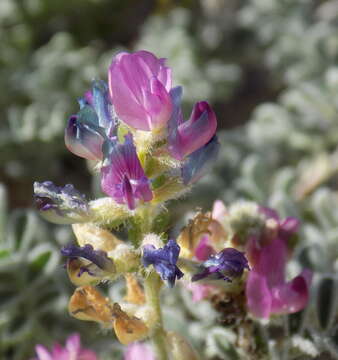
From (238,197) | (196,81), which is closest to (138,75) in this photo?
(238,197)

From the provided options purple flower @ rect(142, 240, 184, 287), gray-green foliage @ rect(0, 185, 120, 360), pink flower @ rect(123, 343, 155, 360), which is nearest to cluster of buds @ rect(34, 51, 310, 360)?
purple flower @ rect(142, 240, 184, 287)

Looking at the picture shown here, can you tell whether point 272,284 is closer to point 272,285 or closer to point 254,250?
point 272,285

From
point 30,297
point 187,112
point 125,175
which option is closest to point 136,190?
point 125,175

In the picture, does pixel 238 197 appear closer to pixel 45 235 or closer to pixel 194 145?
pixel 45 235

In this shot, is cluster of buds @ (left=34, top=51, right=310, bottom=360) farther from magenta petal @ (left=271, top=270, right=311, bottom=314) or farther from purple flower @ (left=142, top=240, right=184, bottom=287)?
magenta petal @ (left=271, top=270, right=311, bottom=314)

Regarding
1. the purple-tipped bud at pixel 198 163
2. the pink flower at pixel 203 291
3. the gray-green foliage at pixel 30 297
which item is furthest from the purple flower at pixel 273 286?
the gray-green foliage at pixel 30 297

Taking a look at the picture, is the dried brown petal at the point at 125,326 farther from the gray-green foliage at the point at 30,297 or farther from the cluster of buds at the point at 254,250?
the gray-green foliage at the point at 30,297
